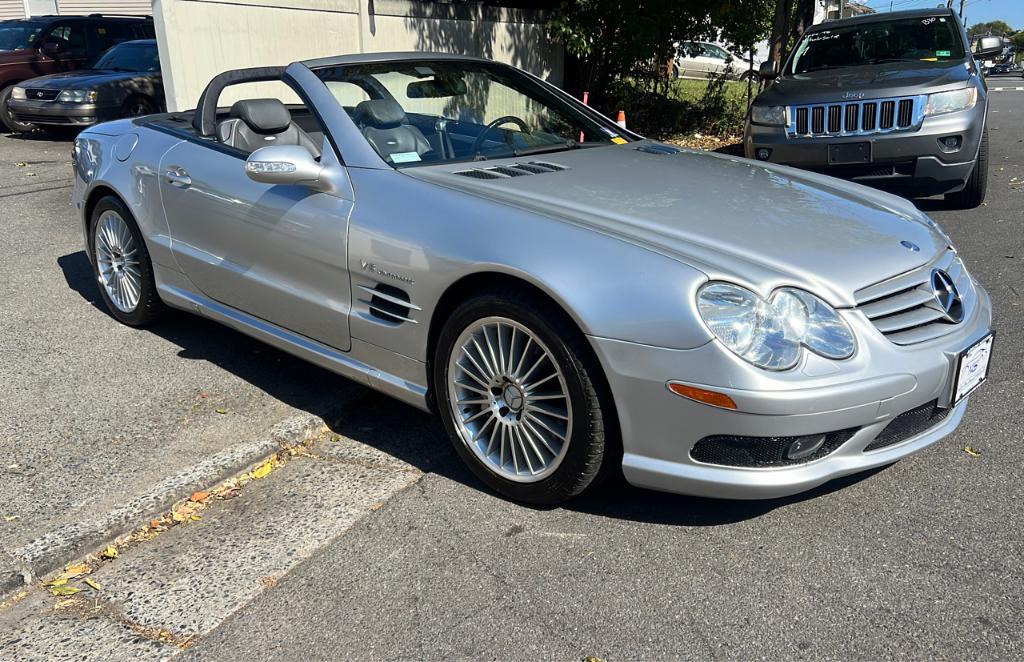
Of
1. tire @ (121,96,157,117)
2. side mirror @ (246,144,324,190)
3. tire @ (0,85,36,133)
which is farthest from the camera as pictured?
tire @ (0,85,36,133)

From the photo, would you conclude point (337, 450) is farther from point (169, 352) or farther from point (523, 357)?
point (169, 352)

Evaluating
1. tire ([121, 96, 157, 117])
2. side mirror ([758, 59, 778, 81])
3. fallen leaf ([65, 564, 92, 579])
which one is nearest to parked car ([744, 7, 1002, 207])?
side mirror ([758, 59, 778, 81])

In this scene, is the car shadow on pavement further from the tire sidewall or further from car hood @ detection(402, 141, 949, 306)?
car hood @ detection(402, 141, 949, 306)

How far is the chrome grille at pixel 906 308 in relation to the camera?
9.89 ft

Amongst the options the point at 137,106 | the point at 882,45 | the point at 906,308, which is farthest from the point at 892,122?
the point at 137,106

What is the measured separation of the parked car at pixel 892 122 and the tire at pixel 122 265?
5103 mm

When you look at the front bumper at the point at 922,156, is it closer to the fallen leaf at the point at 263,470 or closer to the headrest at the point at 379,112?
the headrest at the point at 379,112

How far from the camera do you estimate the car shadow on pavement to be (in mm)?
3316

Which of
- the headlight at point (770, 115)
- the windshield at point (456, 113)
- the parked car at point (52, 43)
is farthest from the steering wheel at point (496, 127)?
the parked car at point (52, 43)

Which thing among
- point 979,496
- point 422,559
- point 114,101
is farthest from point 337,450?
point 114,101

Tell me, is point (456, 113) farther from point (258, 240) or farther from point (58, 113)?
point (58, 113)

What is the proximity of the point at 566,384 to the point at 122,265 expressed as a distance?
318 cm

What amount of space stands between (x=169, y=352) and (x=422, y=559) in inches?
97.8

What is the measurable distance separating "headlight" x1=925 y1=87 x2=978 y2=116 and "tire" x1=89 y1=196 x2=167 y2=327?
5.85m
